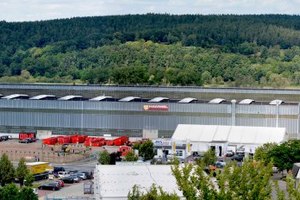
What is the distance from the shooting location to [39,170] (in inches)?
1134

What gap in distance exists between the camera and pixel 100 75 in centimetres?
5694

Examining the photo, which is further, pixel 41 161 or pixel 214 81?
pixel 214 81

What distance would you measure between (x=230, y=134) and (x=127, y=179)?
12.2 m

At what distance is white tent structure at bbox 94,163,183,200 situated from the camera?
68.8 feet

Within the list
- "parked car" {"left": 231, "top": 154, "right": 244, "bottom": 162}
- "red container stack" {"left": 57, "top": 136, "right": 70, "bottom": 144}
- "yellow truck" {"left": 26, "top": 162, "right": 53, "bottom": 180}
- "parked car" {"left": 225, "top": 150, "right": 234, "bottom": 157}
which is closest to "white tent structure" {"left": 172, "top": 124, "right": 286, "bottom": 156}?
"parked car" {"left": 225, "top": 150, "right": 234, "bottom": 157}

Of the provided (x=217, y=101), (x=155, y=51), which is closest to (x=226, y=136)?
(x=217, y=101)

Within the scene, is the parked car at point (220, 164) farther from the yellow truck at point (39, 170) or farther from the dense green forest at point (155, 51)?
the dense green forest at point (155, 51)

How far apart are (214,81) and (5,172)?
116 ft

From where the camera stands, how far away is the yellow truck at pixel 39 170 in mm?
28328

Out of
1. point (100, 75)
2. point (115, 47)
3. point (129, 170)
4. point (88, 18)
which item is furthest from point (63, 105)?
point (88, 18)

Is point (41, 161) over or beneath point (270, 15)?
beneath

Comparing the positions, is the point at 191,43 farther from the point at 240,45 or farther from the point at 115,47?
the point at 115,47

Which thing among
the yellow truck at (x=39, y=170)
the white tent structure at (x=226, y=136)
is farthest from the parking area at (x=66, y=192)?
the white tent structure at (x=226, y=136)

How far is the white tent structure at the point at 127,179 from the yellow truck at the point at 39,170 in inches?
170
